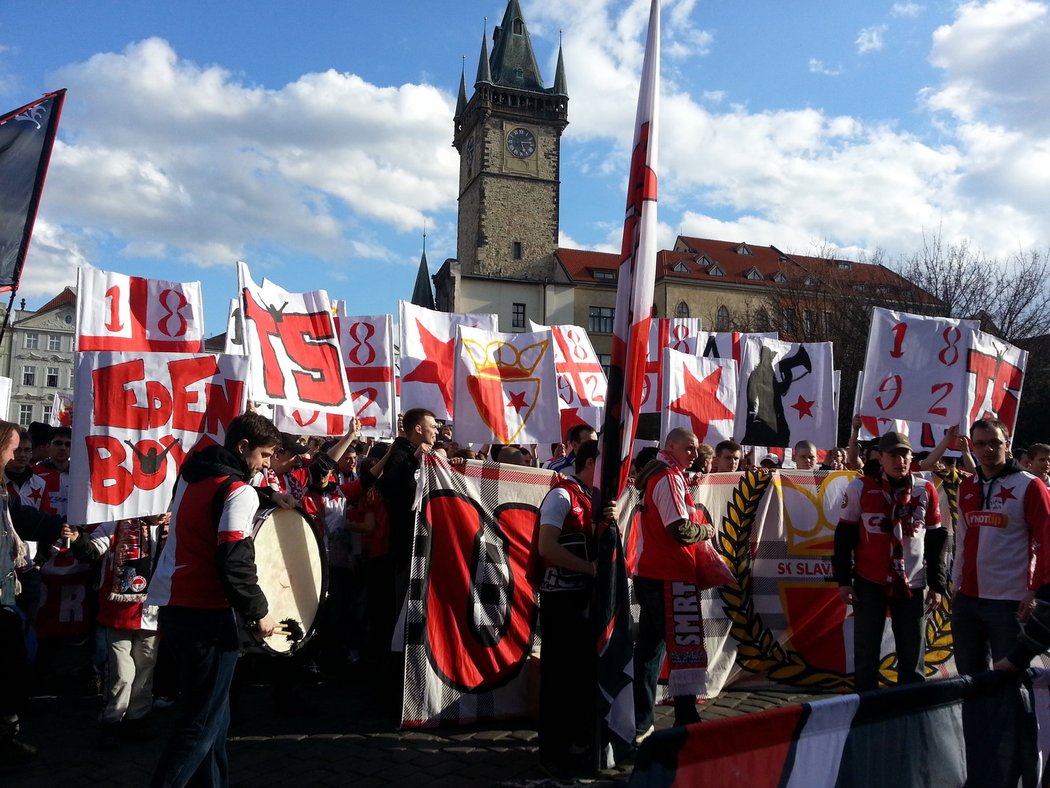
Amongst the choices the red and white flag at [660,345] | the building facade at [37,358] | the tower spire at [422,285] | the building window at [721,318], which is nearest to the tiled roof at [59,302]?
the building facade at [37,358]

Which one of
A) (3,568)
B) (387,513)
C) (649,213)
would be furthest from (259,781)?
(649,213)

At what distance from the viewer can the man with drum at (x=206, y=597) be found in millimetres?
3820

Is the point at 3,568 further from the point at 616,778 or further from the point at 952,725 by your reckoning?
the point at 952,725

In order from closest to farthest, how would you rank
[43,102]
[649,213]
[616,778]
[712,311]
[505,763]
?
[649,213], [616,778], [505,763], [43,102], [712,311]

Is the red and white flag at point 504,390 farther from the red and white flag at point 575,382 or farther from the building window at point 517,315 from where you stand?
the building window at point 517,315

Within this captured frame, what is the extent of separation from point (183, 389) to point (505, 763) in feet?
10.8

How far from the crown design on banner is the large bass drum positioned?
5.78 metres

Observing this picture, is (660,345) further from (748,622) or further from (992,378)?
(748,622)

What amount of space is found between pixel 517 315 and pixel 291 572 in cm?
6427

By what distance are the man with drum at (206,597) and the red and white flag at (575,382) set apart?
8821 millimetres

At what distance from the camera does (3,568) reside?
4887mm

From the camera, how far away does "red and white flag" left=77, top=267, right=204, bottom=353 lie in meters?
Answer: 8.15

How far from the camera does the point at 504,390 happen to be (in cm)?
1082

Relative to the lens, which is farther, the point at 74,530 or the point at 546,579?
the point at 74,530
